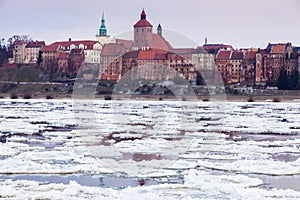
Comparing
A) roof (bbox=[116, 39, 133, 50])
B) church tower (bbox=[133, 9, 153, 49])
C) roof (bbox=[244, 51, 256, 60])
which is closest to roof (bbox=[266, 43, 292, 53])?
roof (bbox=[244, 51, 256, 60])

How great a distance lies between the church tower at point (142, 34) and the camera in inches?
4453

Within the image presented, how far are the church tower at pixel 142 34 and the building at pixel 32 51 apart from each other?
20.6 meters

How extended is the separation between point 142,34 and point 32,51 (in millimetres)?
23820

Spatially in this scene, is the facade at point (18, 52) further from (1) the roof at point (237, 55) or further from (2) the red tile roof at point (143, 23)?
(1) the roof at point (237, 55)

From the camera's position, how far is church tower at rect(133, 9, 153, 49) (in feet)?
371

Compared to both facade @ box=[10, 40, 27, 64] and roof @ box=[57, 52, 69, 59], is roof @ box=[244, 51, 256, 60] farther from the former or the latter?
facade @ box=[10, 40, 27, 64]

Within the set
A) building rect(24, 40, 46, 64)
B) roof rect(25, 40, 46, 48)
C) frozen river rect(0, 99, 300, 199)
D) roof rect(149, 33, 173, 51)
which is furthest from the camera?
roof rect(25, 40, 46, 48)

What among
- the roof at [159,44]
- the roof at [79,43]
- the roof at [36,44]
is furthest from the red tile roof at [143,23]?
the roof at [36,44]

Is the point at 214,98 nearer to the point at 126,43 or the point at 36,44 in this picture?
the point at 126,43

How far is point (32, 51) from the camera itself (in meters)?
124

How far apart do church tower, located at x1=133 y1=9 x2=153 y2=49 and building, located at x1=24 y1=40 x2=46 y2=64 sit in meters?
20.6

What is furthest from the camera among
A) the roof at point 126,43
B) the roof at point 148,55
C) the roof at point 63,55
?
the roof at point 126,43

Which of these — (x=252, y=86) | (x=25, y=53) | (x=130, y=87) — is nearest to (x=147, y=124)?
(x=252, y=86)

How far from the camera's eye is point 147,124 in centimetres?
3262
